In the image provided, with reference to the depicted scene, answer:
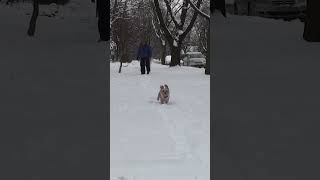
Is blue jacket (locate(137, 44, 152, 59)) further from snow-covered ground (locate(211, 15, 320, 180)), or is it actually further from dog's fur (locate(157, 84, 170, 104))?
snow-covered ground (locate(211, 15, 320, 180))

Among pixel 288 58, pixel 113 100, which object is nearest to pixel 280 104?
pixel 288 58

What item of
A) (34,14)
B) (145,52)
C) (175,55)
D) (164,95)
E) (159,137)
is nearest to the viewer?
(34,14)

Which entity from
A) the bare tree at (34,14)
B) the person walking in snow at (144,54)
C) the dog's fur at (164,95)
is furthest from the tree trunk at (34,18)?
the person walking in snow at (144,54)

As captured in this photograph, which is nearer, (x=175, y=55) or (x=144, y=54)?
(x=144, y=54)

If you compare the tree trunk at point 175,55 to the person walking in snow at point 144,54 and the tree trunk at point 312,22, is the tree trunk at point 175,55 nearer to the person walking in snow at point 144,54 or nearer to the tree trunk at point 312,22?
the person walking in snow at point 144,54

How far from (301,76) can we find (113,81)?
29.1ft

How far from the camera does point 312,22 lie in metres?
7.71

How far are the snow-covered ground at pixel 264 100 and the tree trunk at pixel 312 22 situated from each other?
0.12 metres

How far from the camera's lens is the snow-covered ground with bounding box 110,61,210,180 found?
5.04 metres

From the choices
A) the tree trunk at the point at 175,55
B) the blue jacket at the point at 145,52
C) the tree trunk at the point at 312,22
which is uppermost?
the tree trunk at the point at 312,22

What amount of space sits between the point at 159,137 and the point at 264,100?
1.42m

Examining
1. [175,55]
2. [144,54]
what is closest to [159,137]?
[144,54]

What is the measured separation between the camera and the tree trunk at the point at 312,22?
24.8 ft

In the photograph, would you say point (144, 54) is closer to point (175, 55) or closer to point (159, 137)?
point (175, 55)
